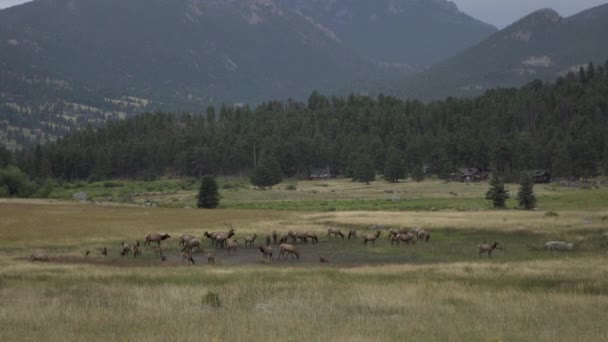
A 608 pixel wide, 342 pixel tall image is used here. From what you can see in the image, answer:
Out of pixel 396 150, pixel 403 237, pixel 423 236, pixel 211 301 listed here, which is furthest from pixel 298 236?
pixel 396 150

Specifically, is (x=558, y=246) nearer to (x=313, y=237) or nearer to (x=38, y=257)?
(x=313, y=237)

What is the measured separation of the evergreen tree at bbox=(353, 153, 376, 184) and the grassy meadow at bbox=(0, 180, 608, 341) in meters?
91.0

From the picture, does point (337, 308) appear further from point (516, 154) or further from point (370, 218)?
point (516, 154)

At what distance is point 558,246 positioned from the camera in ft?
140

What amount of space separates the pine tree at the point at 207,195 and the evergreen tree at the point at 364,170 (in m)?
62.5

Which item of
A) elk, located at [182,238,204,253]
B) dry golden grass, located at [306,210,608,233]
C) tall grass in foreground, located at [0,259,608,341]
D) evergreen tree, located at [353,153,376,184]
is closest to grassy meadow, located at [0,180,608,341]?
tall grass in foreground, located at [0,259,608,341]

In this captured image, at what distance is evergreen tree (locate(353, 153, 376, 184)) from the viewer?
151m

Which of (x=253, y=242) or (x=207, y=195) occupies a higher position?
(x=207, y=195)

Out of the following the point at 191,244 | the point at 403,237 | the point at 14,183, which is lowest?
the point at 403,237

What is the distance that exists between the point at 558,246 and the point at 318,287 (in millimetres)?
22572

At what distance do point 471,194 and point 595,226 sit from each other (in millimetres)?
61519

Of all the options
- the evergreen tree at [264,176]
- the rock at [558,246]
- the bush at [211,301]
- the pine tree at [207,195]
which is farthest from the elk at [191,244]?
the evergreen tree at [264,176]

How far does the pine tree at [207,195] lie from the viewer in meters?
93.4

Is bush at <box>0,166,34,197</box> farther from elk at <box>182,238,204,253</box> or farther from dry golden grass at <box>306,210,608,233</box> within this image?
elk at <box>182,238,204,253</box>
